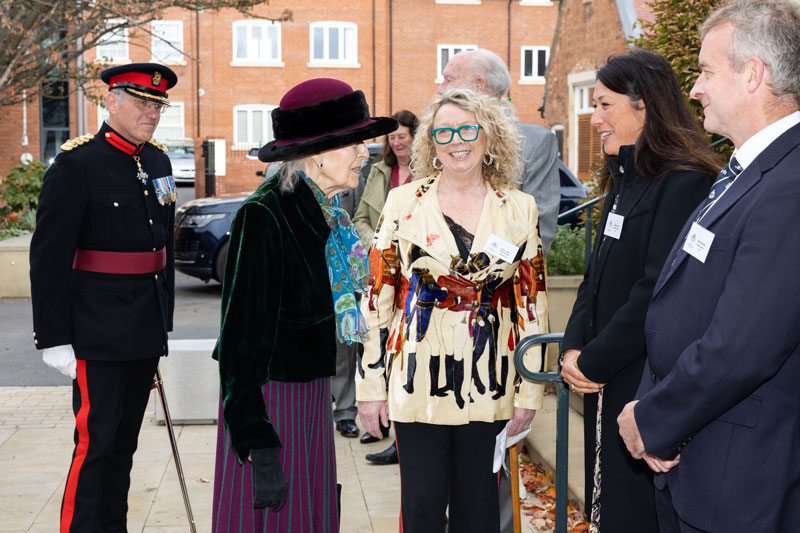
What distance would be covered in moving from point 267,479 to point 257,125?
32.3m

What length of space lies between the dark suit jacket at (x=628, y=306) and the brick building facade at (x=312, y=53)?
30.5 metres

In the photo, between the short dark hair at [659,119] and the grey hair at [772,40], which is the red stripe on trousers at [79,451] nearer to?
the short dark hair at [659,119]

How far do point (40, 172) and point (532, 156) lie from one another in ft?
40.6

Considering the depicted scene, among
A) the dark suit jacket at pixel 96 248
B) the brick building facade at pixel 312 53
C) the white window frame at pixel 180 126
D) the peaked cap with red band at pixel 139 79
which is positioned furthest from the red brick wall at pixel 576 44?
the white window frame at pixel 180 126

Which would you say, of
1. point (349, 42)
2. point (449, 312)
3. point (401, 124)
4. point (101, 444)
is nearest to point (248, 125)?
point (349, 42)

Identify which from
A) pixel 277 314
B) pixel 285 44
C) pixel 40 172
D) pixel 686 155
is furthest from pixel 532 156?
pixel 285 44

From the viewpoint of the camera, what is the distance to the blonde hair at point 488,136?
A: 3312mm

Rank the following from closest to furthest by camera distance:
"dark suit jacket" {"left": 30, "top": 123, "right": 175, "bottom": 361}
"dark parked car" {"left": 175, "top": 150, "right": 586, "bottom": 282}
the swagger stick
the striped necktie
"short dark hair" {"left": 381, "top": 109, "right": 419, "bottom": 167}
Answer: the striped necktie < the swagger stick < "dark suit jacket" {"left": 30, "top": 123, "right": 175, "bottom": 361} < "short dark hair" {"left": 381, "top": 109, "right": 419, "bottom": 167} < "dark parked car" {"left": 175, "top": 150, "right": 586, "bottom": 282}

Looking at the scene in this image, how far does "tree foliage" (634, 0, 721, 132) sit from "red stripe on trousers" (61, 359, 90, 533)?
3.84m

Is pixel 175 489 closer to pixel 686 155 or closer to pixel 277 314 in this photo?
pixel 277 314

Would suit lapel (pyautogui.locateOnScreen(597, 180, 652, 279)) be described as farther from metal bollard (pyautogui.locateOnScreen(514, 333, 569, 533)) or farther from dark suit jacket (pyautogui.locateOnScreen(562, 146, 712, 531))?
metal bollard (pyautogui.locateOnScreen(514, 333, 569, 533))

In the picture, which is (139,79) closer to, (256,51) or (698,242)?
(698,242)

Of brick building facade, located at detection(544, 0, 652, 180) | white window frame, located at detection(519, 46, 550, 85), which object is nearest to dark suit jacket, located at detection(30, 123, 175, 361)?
brick building facade, located at detection(544, 0, 652, 180)

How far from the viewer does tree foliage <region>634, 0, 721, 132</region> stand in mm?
5477
